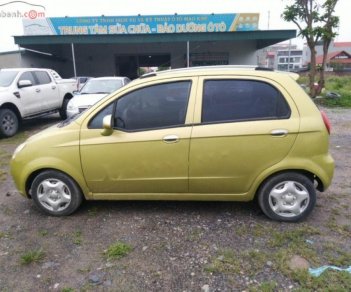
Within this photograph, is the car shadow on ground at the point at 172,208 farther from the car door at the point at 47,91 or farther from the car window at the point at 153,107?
the car door at the point at 47,91

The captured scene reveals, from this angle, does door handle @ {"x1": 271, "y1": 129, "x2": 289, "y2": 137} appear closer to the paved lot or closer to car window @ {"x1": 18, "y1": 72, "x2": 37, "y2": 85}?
the paved lot

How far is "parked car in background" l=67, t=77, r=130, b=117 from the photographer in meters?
8.77

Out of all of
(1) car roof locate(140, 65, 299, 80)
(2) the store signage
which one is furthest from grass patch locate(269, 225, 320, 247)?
(2) the store signage

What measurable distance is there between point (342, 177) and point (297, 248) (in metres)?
2.47

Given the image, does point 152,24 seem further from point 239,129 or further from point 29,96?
point 239,129

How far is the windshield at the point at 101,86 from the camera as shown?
9625mm

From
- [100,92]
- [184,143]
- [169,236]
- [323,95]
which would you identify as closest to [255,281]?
[169,236]

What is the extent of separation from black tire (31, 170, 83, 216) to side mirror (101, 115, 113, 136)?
2.42ft

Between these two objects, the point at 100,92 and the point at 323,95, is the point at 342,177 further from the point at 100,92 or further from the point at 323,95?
the point at 323,95

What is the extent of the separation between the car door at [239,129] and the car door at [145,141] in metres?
0.15

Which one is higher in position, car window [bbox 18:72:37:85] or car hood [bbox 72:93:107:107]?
car window [bbox 18:72:37:85]

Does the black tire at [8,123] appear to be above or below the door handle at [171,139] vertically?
below

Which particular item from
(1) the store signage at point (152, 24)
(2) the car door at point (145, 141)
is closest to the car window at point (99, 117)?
(2) the car door at point (145, 141)

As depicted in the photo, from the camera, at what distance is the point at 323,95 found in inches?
→ 576
